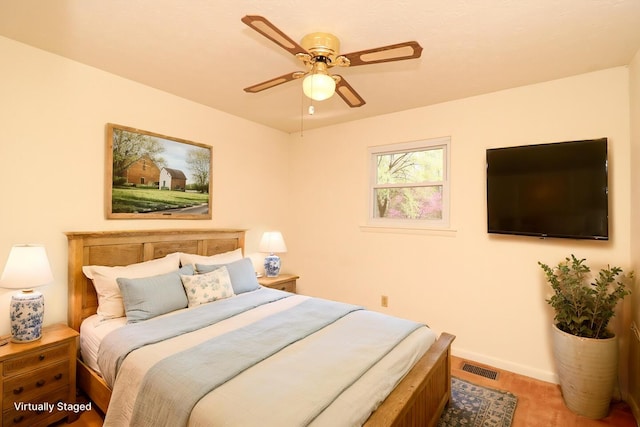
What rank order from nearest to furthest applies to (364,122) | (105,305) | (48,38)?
(48,38) < (105,305) < (364,122)

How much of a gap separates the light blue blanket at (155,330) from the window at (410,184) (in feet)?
6.18

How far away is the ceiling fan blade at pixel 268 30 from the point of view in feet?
4.36

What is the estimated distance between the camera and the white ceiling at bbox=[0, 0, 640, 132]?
5.85 feet

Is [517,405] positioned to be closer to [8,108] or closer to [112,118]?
[112,118]

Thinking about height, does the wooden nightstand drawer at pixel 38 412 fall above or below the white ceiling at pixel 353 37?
below

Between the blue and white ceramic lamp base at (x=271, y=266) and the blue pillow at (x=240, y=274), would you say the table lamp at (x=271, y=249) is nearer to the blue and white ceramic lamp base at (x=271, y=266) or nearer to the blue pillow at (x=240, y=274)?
the blue and white ceramic lamp base at (x=271, y=266)

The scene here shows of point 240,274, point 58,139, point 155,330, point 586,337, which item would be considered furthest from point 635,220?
point 58,139

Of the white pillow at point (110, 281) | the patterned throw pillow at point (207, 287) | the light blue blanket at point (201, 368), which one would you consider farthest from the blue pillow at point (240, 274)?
the light blue blanket at point (201, 368)

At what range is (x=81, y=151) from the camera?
2.55 metres

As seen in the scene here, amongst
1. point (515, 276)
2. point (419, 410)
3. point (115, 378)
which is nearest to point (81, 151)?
point (115, 378)

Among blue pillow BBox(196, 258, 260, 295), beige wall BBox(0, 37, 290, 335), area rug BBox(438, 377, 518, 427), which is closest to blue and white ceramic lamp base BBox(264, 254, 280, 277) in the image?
blue pillow BBox(196, 258, 260, 295)

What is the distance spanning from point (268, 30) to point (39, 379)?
8.29ft

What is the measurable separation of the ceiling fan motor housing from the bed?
1797 mm

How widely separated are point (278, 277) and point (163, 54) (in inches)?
103
